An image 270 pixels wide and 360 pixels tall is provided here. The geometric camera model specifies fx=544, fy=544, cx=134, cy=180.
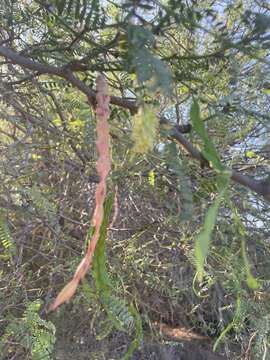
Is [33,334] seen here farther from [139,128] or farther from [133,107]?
[139,128]

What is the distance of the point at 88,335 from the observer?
1656 mm

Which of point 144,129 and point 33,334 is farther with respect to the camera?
point 33,334

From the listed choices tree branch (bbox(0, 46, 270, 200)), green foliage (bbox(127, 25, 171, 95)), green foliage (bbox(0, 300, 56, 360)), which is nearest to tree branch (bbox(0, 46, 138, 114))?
tree branch (bbox(0, 46, 270, 200))

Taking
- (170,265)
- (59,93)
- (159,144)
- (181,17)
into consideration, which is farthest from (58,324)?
(181,17)

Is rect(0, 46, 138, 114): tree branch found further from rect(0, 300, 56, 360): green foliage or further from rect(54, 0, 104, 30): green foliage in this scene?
rect(0, 300, 56, 360): green foliage

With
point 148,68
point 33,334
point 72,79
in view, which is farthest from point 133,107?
point 33,334

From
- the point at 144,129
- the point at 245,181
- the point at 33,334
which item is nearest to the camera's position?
the point at 144,129

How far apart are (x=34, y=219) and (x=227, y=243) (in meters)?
0.52

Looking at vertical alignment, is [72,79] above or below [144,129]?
above

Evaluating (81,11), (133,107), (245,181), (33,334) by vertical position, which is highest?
(81,11)

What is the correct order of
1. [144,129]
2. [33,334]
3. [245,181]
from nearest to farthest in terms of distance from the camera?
[144,129] → [245,181] → [33,334]

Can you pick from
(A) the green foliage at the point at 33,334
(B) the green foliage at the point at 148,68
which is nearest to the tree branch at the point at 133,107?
(B) the green foliage at the point at 148,68

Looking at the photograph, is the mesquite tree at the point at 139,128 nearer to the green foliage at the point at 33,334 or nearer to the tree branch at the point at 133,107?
the tree branch at the point at 133,107

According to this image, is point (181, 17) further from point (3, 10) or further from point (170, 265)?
point (170, 265)
